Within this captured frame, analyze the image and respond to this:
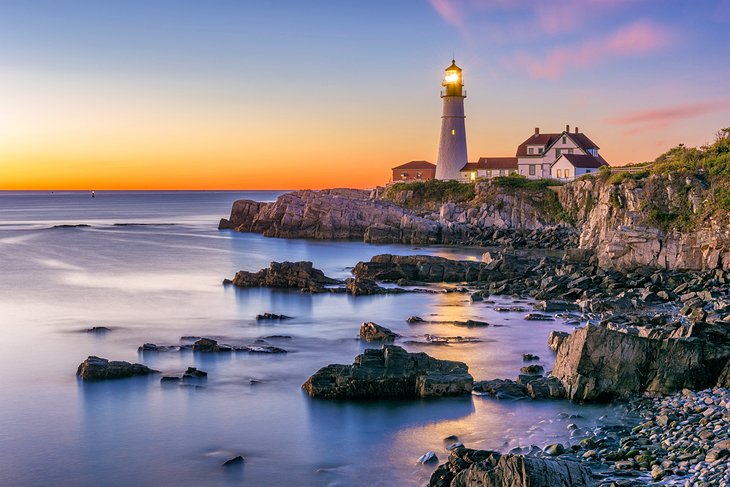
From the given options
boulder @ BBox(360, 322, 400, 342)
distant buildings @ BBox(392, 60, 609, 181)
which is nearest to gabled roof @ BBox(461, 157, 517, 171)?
distant buildings @ BBox(392, 60, 609, 181)

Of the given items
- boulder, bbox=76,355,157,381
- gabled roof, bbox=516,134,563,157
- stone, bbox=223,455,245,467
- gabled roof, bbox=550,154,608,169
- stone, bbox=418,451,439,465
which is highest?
gabled roof, bbox=516,134,563,157

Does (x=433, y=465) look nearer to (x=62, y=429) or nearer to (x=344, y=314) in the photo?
(x=62, y=429)

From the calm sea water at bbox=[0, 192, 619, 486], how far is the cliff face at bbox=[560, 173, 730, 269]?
7.39 metres

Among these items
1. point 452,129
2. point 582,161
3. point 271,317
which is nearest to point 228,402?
point 271,317

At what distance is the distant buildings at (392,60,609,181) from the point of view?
6875 centimetres

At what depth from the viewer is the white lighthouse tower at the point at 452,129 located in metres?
73.1

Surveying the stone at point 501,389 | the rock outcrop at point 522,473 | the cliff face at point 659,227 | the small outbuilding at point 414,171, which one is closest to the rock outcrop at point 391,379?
the stone at point 501,389

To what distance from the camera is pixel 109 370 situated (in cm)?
1694

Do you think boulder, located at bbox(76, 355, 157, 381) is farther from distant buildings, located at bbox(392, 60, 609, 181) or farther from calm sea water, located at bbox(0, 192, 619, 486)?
distant buildings, located at bbox(392, 60, 609, 181)

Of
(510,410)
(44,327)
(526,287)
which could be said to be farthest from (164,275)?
(510,410)

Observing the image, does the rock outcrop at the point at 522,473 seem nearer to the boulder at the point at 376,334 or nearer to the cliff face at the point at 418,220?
the boulder at the point at 376,334

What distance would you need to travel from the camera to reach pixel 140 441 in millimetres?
13297

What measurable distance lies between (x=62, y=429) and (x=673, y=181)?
96.7 ft

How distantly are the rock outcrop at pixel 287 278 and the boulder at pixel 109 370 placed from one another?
13.4 metres
